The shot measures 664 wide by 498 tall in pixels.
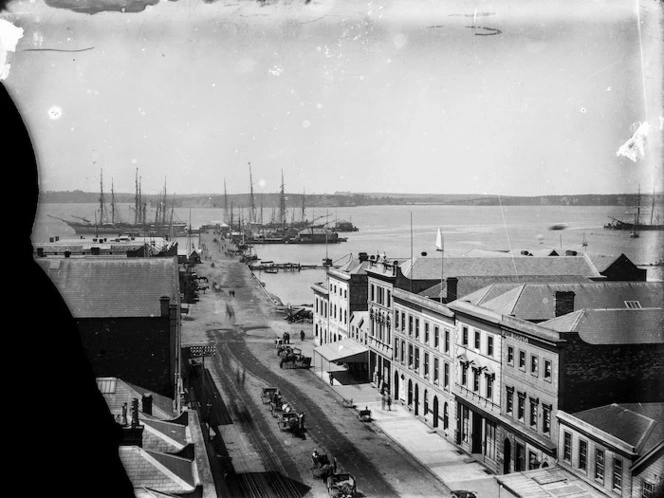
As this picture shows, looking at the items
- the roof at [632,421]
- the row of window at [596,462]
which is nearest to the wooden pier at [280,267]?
the row of window at [596,462]

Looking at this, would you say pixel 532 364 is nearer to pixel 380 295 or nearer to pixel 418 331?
pixel 418 331

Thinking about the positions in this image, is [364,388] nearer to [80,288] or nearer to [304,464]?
[304,464]

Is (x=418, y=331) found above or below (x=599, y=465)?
above

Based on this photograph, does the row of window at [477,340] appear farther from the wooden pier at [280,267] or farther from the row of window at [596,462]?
the wooden pier at [280,267]

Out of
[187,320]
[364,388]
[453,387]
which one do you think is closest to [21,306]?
[453,387]

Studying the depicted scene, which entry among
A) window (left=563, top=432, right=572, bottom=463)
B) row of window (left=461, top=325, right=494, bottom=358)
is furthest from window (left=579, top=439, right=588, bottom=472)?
row of window (left=461, top=325, right=494, bottom=358)

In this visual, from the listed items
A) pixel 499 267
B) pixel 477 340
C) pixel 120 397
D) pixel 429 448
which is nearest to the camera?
pixel 120 397

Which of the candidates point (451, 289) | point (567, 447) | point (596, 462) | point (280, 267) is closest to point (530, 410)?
point (567, 447)
